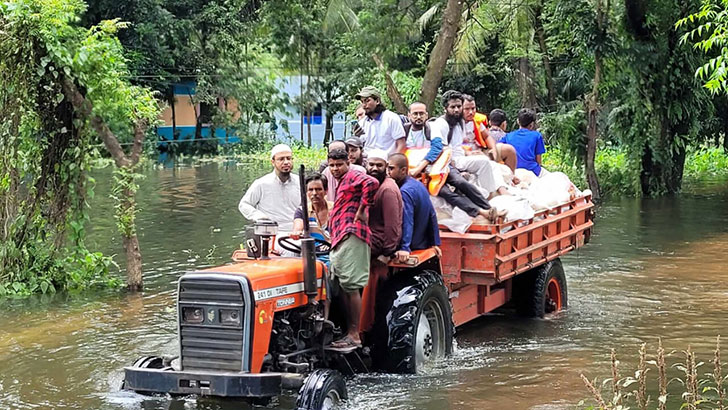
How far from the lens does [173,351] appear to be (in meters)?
9.99

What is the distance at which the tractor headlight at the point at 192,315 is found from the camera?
24.0 feet

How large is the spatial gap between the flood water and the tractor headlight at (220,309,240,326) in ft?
3.63

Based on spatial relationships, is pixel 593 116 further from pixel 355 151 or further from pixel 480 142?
pixel 355 151

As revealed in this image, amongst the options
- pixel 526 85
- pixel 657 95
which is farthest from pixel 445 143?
pixel 526 85

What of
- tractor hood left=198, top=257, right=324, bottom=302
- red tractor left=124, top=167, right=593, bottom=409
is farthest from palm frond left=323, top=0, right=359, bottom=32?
tractor hood left=198, top=257, right=324, bottom=302

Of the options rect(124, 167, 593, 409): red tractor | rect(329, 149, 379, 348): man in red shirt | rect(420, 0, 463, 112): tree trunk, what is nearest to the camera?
rect(124, 167, 593, 409): red tractor

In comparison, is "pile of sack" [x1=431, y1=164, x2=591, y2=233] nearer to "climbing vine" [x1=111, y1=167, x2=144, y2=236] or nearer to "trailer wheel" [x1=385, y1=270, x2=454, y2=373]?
Result: "trailer wheel" [x1=385, y1=270, x2=454, y2=373]

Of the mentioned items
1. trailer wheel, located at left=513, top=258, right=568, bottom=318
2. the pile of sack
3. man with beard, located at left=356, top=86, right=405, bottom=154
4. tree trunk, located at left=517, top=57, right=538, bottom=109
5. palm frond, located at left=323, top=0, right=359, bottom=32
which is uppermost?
palm frond, located at left=323, top=0, right=359, bottom=32

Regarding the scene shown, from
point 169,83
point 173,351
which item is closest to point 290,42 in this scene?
point 169,83

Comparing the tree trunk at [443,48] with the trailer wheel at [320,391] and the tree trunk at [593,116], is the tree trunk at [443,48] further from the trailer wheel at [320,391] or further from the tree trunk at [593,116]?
the trailer wheel at [320,391]

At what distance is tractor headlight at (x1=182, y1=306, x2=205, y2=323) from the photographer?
7316mm

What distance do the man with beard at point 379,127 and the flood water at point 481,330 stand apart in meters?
2.21

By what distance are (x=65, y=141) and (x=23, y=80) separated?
3.20ft

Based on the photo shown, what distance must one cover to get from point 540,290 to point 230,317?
16.4 feet
